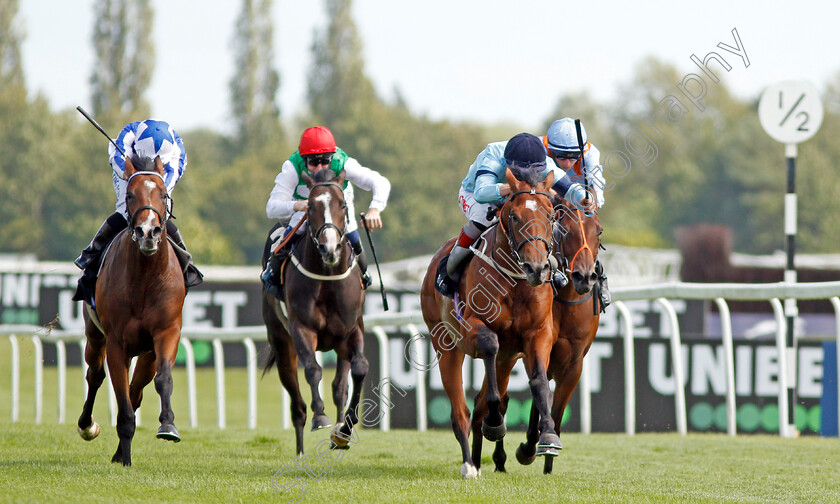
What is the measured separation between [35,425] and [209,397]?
23.8ft

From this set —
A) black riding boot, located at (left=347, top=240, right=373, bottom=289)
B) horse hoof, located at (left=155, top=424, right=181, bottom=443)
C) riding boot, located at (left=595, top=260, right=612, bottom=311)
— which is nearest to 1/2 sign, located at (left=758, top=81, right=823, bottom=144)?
riding boot, located at (left=595, top=260, right=612, bottom=311)

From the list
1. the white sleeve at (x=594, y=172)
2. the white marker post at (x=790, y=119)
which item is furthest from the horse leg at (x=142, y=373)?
the white marker post at (x=790, y=119)

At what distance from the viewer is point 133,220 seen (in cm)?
588

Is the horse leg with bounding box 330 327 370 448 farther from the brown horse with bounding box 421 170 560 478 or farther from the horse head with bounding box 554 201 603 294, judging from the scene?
the horse head with bounding box 554 201 603 294

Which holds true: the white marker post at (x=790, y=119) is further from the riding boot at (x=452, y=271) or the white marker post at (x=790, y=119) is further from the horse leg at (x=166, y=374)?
the horse leg at (x=166, y=374)

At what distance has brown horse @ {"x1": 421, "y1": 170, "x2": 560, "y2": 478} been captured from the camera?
5.49m

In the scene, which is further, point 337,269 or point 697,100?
point 697,100

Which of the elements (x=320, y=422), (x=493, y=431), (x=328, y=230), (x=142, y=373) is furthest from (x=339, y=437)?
(x=142, y=373)

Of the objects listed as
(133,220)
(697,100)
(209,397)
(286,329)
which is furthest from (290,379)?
(209,397)

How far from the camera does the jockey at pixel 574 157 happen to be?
21.2 ft

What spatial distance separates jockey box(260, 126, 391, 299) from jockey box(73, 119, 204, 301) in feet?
1.85

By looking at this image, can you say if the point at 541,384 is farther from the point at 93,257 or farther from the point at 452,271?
the point at 93,257

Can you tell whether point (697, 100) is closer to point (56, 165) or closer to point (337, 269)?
point (337, 269)

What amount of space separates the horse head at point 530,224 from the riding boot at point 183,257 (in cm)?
205
